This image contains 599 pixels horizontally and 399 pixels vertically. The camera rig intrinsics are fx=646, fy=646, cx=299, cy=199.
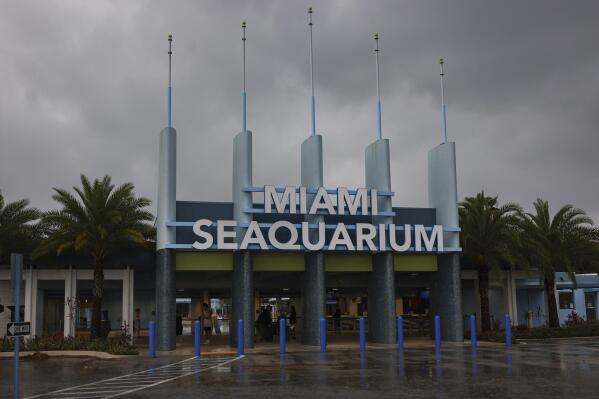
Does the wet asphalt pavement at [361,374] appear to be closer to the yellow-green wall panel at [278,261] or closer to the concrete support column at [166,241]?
the concrete support column at [166,241]

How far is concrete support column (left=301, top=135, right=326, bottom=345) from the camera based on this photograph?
27.7 metres

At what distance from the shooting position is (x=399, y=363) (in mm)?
19797

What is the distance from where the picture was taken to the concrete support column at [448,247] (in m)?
29.7

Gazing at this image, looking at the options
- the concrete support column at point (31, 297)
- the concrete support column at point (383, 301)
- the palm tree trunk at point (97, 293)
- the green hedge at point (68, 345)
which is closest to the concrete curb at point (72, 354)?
the green hedge at point (68, 345)

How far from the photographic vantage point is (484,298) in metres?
32.3

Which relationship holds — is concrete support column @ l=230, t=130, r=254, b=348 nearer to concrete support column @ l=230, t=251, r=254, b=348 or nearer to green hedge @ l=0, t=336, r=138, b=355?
concrete support column @ l=230, t=251, r=254, b=348

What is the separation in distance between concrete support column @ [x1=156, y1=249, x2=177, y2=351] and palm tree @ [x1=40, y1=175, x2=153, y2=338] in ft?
6.44

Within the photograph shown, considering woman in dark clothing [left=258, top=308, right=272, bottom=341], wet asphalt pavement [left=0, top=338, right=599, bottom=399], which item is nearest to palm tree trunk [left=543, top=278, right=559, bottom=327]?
wet asphalt pavement [left=0, top=338, right=599, bottom=399]

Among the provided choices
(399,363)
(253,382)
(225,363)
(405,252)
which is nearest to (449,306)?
(405,252)

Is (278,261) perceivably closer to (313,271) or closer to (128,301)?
(313,271)

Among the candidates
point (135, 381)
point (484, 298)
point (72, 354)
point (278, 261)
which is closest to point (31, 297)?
point (72, 354)

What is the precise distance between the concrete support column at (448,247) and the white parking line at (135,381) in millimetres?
12107

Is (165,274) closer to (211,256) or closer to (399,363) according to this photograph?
(211,256)

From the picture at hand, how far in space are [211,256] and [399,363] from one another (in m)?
11.0
